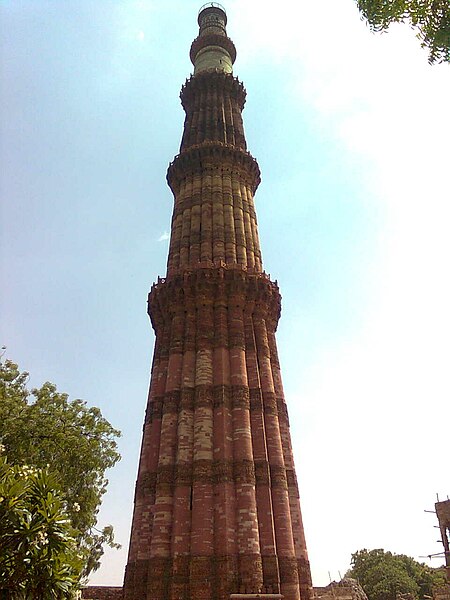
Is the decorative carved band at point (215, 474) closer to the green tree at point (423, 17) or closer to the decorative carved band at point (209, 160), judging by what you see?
the green tree at point (423, 17)

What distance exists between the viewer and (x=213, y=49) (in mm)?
34406

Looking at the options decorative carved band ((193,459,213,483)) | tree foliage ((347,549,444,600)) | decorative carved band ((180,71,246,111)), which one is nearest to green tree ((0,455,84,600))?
decorative carved band ((193,459,213,483))

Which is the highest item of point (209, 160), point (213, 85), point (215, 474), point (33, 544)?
point (213, 85)

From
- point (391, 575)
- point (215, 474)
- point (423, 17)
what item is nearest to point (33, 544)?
point (215, 474)

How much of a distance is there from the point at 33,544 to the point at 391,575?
48004mm

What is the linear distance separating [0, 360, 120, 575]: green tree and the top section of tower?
71.1ft

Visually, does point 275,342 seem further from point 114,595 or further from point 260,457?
point 114,595

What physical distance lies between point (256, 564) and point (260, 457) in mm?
3465

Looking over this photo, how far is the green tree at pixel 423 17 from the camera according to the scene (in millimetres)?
7883

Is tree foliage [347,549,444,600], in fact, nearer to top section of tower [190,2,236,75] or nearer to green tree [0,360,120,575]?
green tree [0,360,120,575]

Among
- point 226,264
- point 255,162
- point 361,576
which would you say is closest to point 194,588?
point 226,264

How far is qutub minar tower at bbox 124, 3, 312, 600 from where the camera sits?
15.7m

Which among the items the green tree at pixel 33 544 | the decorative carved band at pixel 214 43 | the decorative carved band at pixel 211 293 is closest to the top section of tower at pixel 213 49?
the decorative carved band at pixel 214 43

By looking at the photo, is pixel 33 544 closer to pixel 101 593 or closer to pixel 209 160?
pixel 101 593
